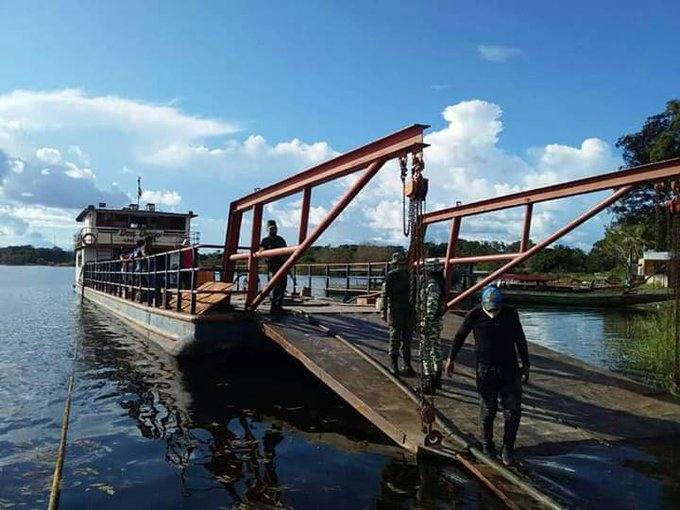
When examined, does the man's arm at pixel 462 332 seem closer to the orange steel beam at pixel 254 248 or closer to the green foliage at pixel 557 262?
the orange steel beam at pixel 254 248

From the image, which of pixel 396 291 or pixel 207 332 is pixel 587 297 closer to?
pixel 207 332

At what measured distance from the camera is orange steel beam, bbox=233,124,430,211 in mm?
7238

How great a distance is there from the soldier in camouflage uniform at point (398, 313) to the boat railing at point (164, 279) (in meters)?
4.14

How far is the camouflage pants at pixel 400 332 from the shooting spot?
8.37m

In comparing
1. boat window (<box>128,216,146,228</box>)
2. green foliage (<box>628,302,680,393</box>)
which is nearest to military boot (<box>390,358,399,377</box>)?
green foliage (<box>628,302,680,393</box>)

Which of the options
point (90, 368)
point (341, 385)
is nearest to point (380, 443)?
point (341, 385)

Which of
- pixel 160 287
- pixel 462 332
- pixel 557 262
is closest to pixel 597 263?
pixel 557 262

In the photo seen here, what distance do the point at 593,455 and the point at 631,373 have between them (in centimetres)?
764

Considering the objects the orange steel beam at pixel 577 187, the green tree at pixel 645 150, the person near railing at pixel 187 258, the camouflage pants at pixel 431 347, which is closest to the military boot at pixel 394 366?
the camouflage pants at pixel 431 347

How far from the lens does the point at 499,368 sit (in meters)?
5.82

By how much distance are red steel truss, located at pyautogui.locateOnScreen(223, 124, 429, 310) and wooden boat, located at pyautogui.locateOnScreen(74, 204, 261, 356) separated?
24.6 inches

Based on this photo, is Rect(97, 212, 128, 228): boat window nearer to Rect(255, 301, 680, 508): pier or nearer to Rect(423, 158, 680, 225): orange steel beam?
Rect(423, 158, 680, 225): orange steel beam

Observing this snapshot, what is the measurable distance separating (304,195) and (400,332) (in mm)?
2965

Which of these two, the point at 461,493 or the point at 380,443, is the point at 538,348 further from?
the point at 461,493
